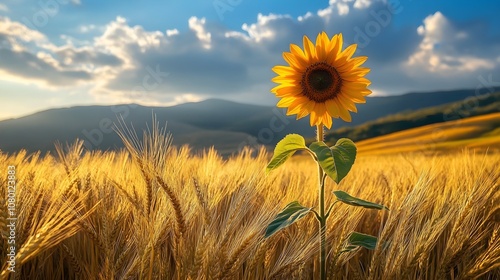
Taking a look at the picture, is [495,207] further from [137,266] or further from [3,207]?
[3,207]

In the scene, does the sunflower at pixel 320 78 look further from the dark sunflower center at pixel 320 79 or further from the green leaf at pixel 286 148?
the green leaf at pixel 286 148

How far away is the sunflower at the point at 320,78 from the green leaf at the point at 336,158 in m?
0.36

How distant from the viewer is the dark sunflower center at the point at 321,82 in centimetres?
193

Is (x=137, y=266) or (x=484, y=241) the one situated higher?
(x=137, y=266)

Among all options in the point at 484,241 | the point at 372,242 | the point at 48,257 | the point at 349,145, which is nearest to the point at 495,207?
the point at 484,241

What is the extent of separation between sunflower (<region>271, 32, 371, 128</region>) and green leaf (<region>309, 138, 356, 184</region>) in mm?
365

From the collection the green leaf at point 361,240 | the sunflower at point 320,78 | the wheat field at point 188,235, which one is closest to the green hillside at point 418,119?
the sunflower at point 320,78

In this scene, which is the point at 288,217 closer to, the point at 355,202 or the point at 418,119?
the point at 355,202

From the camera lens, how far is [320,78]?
1958mm

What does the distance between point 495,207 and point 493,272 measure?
0.36 m

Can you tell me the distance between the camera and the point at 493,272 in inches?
84.8

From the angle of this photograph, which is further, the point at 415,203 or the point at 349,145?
the point at 415,203

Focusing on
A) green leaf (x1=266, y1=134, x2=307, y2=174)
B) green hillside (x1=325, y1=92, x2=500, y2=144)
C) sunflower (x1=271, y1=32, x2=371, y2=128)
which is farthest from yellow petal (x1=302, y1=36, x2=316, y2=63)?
green hillside (x1=325, y1=92, x2=500, y2=144)

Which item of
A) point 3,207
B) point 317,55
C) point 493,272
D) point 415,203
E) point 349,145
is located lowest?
point 493,272
